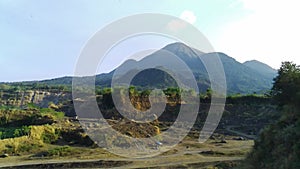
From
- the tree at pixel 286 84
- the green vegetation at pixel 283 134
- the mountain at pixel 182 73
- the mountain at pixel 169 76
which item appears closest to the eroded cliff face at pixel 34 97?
the mountain at pixel 169 76

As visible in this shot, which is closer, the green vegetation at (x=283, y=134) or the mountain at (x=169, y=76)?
the green vegetation at (x=283, y=134)

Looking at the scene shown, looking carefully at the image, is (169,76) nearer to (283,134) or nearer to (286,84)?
(286,84)

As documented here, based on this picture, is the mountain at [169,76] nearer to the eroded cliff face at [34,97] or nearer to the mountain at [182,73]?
the mountain at [182,73]

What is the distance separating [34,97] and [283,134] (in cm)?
8765

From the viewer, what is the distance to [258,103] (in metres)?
59.7

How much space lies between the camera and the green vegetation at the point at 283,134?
11.4 m

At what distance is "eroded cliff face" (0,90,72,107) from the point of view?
86.2 metres

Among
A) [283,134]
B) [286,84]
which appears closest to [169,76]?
[286,84]

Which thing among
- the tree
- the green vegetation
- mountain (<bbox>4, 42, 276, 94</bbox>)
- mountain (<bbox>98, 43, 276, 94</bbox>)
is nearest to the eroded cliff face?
mountain (<bbox>4, 42, 276, 94</bbox>)

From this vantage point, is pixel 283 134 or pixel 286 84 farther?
pixel 286 84

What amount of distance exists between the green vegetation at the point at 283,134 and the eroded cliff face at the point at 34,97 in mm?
73407

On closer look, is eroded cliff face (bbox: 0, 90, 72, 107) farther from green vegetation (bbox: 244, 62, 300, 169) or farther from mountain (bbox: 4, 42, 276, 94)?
green vegetation (bbox: 244, 62, 300, 169)

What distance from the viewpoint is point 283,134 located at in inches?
508

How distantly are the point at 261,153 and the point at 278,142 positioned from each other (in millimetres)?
999
